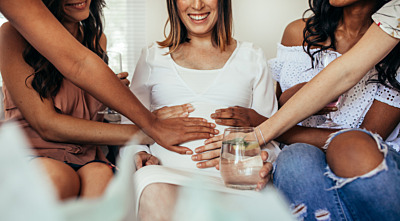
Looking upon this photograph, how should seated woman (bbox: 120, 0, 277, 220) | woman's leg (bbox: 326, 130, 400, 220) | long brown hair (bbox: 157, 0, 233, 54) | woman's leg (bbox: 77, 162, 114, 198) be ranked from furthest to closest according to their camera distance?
long brown hair (bbox: 157, 0, 233, 54), seated woman (bbox: 120, 0, 277, 220), woman's leg (bbox: 77, 162, 114, 198), woman's leg (bbox: 326, 130, 400, 220)

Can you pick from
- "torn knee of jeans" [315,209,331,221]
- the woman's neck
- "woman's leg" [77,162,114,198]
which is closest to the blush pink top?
"woman's leg" [77,162,114,198]

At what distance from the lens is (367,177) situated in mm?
1011

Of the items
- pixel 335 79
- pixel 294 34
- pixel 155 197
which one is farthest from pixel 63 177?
pixel 294 34

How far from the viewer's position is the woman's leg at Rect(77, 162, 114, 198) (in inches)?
49.2

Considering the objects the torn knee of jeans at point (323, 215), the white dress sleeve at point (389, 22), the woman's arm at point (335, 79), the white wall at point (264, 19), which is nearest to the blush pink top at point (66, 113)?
the woman's arm at point (335, 79)

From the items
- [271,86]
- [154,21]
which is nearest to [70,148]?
[271,86]

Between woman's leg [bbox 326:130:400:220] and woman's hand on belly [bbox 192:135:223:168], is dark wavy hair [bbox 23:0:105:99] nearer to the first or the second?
woman's hand on belly [bbox 192:135:223:168]

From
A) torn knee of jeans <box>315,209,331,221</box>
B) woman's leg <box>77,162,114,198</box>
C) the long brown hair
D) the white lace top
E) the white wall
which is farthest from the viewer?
the white wall

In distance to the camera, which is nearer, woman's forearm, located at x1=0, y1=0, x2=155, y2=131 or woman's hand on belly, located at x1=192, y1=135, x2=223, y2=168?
woman's forearm, located at x1=0, y1=0, x2=155, y2=131

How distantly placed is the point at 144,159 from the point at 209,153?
245 mm

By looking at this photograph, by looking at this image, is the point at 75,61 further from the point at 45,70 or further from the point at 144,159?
the point at 144,159

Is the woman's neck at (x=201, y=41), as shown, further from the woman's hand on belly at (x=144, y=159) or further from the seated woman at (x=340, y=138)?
the woman's hand on belly at (x=144, y=159)

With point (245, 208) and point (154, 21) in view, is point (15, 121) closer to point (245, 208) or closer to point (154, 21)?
point (245, 208)

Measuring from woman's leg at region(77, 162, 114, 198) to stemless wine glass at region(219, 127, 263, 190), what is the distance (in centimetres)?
41
